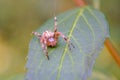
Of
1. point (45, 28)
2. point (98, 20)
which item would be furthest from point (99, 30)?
point (45, 28)

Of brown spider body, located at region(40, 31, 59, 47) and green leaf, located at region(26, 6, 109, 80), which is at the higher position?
brown spider body, located at region(40, 31, 59, 47)

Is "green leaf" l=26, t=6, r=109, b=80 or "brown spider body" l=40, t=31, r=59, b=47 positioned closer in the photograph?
"green leaf" l=26, t=6, r=109, b=80

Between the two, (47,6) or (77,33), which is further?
(47,6)

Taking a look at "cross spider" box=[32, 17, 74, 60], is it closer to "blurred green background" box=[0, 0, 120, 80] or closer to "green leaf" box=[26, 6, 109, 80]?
"green leaf" box=[26, 6, 109, 80]

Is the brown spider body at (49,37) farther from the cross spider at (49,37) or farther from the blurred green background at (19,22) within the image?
the blurred green background at (19,22)

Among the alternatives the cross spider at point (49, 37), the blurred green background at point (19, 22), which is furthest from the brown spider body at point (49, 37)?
the blurred green background at point (19, 22)

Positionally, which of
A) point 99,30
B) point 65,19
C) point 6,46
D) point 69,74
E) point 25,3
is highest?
point 25,3

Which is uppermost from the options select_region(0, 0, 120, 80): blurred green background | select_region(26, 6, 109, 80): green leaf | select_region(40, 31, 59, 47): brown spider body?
select_region(0, 0, 120, 80): blurred green background

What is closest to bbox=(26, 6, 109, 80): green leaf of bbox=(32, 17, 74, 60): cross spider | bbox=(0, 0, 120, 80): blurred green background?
bbox=(32, 17, 74, 60): cross spider

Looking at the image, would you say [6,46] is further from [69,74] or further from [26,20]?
[69,74]
